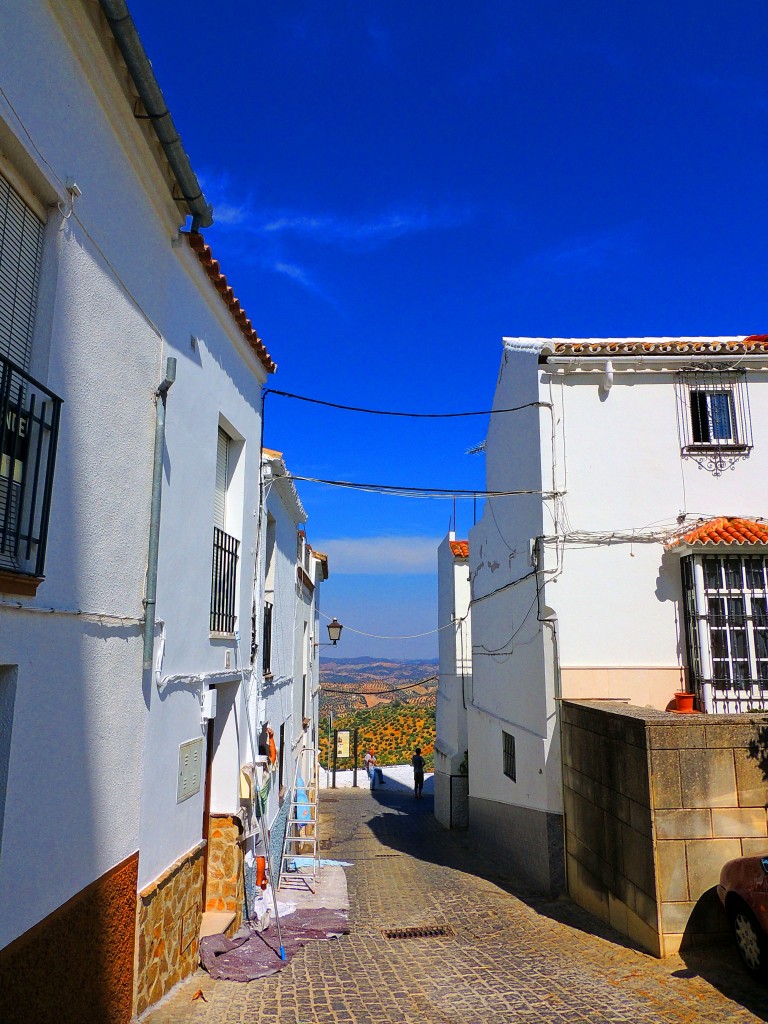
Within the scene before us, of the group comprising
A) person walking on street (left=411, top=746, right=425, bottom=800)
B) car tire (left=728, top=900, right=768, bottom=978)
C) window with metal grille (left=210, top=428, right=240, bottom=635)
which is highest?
window with metal grille (left=210, top=428, right=240, bottom=635)

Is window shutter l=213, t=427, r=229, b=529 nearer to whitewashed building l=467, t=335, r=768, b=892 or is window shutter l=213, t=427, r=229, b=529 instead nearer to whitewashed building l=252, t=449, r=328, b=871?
whitewashed building l=252, t=449, r=328, b=871

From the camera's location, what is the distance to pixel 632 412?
1118 cm

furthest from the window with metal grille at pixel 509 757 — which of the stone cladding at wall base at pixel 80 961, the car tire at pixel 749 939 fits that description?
the stone cladding at wall base at pixel 80 961

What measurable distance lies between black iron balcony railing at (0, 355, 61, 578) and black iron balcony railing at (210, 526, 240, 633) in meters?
3.55

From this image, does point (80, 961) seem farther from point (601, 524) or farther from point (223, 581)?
point (601, 524)

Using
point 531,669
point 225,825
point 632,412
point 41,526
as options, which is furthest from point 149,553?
point 632,412

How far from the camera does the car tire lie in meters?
6.09

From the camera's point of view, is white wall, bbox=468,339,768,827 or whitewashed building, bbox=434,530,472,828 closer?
white wall, bbox=468,339,768,827

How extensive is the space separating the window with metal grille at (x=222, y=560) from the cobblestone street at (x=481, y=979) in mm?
3323

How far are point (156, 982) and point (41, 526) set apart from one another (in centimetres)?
396

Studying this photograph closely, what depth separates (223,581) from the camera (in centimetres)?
786

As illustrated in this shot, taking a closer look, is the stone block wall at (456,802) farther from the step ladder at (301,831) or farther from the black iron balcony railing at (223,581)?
the black iron balcony railing at (223,581)

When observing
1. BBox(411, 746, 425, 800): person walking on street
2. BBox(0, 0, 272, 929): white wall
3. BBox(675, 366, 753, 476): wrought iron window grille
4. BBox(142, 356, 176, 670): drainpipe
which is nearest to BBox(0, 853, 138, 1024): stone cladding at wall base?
BBox(0, 0, 272, 929): white wall

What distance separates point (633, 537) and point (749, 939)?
5.61m
